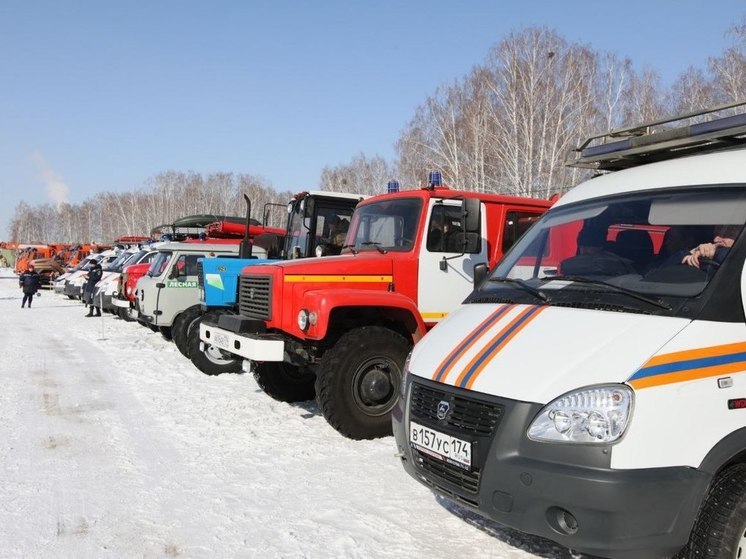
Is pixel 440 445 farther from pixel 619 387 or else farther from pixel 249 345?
→ pixel 249 345

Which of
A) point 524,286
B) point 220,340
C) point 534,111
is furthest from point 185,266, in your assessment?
point 534,111

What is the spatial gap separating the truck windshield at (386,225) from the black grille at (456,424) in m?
3.00

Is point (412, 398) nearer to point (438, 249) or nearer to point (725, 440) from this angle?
point (725, 440)

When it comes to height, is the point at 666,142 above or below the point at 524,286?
above

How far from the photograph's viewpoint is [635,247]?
3.60 meters

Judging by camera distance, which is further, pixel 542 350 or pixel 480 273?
pixel 480 273

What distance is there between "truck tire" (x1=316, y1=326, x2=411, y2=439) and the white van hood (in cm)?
213

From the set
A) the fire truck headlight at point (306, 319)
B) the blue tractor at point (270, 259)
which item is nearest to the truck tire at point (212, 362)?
the blue tractor at point (270, 259)

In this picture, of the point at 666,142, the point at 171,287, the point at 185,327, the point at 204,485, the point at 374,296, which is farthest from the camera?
the point at 171,287

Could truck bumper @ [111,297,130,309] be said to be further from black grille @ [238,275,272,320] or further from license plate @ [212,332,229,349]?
license plate @ [212,332,229,349]

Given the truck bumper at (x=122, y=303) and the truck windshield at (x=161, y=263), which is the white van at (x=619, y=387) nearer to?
the truck windshield at (x=161, y=263)

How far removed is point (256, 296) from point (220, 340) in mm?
614

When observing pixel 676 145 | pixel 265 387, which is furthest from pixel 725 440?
pixel 265 387

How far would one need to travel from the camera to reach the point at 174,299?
1170 centimetres
